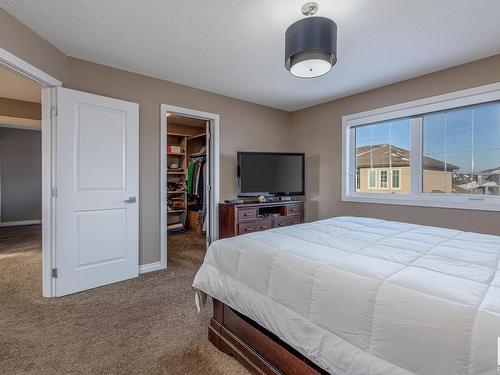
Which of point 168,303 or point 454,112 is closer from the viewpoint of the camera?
point 168,303

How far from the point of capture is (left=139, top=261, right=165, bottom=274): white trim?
3062mm

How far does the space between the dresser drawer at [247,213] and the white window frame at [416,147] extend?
1.37 meters

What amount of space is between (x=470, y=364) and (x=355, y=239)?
94cm

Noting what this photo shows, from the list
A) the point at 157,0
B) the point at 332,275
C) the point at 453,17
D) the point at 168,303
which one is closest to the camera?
the point at 332,275

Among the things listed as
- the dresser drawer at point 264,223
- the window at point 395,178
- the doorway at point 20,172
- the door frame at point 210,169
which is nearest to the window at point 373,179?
the window at point 395,178

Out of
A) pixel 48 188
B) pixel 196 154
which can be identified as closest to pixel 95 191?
pixel 48 188

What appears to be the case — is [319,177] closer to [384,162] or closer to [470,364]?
[384,162]

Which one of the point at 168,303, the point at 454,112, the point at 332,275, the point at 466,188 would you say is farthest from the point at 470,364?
the point at 454,112

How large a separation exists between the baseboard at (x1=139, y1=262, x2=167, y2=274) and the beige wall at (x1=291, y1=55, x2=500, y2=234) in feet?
8.06

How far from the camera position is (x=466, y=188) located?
2859 mm

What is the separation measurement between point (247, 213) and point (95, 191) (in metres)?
1.84

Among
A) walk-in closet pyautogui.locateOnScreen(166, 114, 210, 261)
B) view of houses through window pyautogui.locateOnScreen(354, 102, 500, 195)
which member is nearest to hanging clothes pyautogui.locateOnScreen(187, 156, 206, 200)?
Answer: walk-in closet pyautogui.locateOnScreen(166, 114, 210, 261)

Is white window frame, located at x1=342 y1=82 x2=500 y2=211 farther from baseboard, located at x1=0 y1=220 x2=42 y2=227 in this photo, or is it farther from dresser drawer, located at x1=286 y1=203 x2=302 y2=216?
baseboard, located at x1=0 y1=220 x2=42 y2=227

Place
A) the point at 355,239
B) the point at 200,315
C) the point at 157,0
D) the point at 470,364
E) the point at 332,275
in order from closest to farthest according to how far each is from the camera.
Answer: the point at 470,364, the point at 332,275, the point at 355,239, the point at 157,0, the point at 200,315
